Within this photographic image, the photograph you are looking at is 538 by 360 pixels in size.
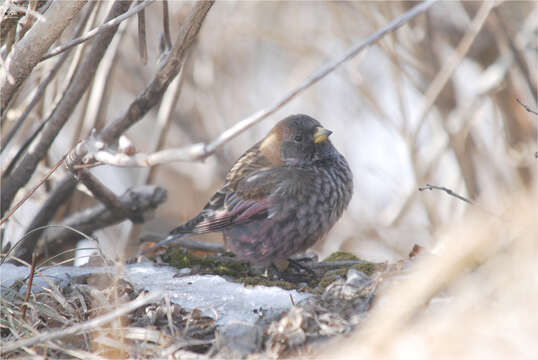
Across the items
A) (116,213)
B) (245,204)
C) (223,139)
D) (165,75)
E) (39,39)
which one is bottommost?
(116,213)

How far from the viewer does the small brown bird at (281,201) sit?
3.39 m

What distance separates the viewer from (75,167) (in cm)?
296

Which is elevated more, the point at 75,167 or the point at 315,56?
the point at 315,56

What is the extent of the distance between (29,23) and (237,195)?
1.47 m

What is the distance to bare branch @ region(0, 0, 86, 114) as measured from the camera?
252 cm

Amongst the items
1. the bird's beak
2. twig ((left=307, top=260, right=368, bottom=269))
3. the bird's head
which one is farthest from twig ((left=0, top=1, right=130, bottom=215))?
twig ((left=307, top=260, right=368, bottom=269))

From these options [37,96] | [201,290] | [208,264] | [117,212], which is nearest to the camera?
[201,290]

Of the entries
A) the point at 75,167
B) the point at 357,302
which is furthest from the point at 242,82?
the point at 357,302

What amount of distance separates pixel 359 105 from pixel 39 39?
3909 millimetres

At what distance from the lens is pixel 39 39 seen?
102 inches

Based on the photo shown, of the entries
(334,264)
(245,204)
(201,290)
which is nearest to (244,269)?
(245,204)

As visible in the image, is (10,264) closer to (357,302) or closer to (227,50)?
(357,302)

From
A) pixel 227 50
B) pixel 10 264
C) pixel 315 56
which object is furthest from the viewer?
pixel 227 50

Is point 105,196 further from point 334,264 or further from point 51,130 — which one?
point 334,264
